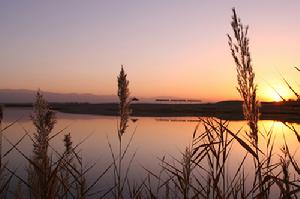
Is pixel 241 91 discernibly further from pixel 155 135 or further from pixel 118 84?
pixel 155 135

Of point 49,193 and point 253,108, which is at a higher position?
point 253,108

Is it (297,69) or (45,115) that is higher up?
(297,69)

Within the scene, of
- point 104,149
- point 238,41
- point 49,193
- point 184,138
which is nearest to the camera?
point 49,193

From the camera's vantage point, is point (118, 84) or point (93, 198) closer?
point (118, 84)

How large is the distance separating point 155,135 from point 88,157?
11.7 meters

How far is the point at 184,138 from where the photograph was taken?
27141mm

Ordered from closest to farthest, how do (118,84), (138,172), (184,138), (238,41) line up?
(238,41), (118,84), (138,172), (184,138)

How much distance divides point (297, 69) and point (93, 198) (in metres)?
9.01

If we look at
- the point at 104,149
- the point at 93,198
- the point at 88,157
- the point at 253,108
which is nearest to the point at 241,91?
the point at 253,108

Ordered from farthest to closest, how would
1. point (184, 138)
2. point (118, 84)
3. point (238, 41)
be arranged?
point (184, 138) < point (118, 84) < point (238, 41)

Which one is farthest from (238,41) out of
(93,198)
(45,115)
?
(93,198)

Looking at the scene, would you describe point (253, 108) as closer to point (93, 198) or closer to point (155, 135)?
point (93, 198)

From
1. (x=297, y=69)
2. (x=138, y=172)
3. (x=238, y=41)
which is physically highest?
(x=238, y=41)

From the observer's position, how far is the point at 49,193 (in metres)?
1.84
